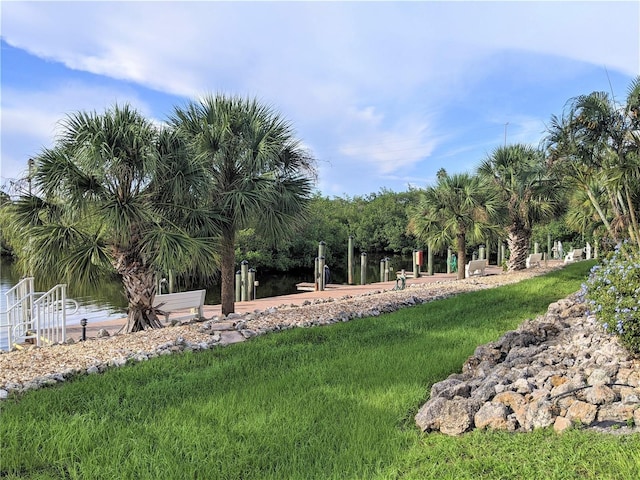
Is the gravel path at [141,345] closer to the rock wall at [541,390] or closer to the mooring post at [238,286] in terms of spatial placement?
the rock wall at [541,390]

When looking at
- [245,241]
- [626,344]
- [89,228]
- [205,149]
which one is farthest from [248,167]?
[245,241]

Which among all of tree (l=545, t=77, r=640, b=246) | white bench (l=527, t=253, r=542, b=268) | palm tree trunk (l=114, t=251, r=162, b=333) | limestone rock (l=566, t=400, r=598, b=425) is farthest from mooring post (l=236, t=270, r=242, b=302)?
limestone rock (l=566, t=400, r=598, b=425)

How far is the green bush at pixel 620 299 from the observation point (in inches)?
146

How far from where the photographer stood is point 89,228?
6938 millimetres

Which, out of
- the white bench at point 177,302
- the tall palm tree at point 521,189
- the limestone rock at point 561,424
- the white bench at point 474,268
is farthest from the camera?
the white bench at point 474,268

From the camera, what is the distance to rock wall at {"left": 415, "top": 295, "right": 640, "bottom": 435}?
9.66ft

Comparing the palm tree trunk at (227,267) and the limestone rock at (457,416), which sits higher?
the palm tree trunk at (227,267)

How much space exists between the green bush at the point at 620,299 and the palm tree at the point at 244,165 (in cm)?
534

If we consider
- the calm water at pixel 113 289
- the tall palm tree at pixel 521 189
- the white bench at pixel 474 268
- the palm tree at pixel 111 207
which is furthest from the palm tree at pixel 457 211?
the palm tree at pixel 111 207

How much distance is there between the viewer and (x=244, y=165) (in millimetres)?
8656

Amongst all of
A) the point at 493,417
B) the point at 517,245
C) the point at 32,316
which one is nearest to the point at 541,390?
the point at 493,417

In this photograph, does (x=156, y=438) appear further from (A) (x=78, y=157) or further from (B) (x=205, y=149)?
(B) (x=205, y=149)

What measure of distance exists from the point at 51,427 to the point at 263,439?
145 cm

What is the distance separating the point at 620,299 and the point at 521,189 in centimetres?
1134
